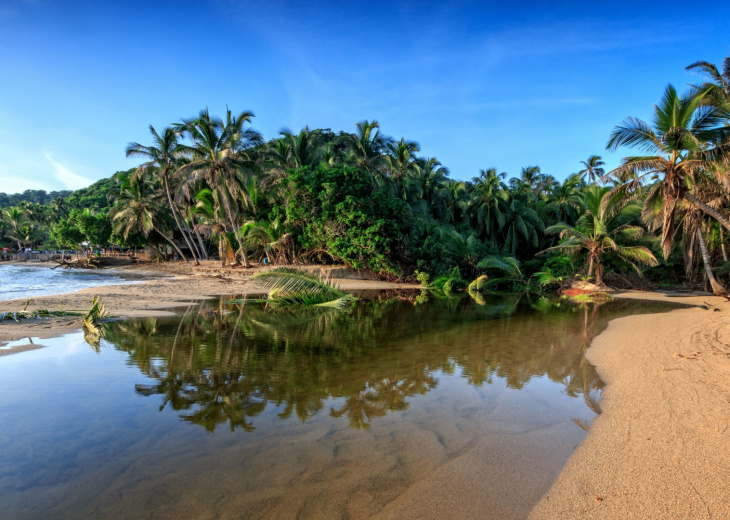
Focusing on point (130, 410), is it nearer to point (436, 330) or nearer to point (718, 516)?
point (718, 516)

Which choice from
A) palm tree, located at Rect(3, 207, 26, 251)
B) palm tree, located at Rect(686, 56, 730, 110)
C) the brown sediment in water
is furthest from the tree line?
palm tree, located at Rect(3, 207, 26, 251)

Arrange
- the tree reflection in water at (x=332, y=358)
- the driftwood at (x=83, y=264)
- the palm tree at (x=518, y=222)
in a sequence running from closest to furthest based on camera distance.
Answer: the tree reflection in water at (x=332, y=358), the palm tree at (x=518, y=222), the driftwood at (x=83, y=264)

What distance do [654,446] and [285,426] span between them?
3204mm

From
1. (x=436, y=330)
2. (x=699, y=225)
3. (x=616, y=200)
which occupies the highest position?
(x=616, y=200)

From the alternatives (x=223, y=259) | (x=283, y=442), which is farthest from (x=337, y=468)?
(x=223, y=259)

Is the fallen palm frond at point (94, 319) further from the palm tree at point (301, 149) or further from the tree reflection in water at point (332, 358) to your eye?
the palm tree at point (301, 149)

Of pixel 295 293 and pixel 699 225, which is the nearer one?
pixel 295 293

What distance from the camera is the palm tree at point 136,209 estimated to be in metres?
35.4

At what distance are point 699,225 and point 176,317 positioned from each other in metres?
21.2

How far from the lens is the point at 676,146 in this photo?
1434cm

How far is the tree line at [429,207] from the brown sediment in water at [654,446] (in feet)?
40.3

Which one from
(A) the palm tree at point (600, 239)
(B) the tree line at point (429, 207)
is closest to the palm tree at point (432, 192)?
(B) the tree line at point (429, 207)

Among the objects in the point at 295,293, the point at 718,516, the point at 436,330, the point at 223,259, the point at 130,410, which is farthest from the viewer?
the point at 223,259

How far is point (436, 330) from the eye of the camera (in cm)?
867
